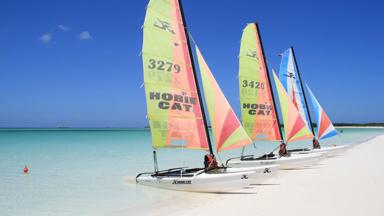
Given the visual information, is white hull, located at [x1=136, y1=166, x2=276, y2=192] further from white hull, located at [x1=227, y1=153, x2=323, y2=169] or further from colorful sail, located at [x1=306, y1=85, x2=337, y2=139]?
colorful sail, located at [x1=306, y1=85, x2=337, y2=139]

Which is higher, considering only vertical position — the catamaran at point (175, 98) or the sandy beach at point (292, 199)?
the catamaran at point (175, 98)

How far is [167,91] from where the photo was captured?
12656 mm

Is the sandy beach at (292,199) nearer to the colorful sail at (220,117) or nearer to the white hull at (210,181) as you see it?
the white hull at (210,181)

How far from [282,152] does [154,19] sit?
30.1 feet

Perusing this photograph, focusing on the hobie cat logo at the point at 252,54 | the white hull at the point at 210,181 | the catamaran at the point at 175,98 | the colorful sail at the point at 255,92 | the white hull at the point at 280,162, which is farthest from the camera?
the hobie cat logo at the point at 252,54

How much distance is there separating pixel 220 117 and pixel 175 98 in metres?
1.72

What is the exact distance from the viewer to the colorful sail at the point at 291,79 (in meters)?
24.7

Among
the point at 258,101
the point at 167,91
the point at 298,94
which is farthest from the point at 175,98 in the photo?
the point at 298,94

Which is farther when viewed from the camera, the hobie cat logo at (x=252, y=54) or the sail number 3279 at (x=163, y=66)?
the hobie cat logo at (x=252, y=54)

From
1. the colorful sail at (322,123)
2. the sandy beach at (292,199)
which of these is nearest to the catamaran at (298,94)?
the colorful sail at (322,123)

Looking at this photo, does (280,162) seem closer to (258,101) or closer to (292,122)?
(292,122)

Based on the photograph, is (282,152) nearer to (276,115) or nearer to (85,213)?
(276,115)

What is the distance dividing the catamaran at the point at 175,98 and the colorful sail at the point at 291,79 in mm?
12719

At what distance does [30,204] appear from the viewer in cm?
1077
